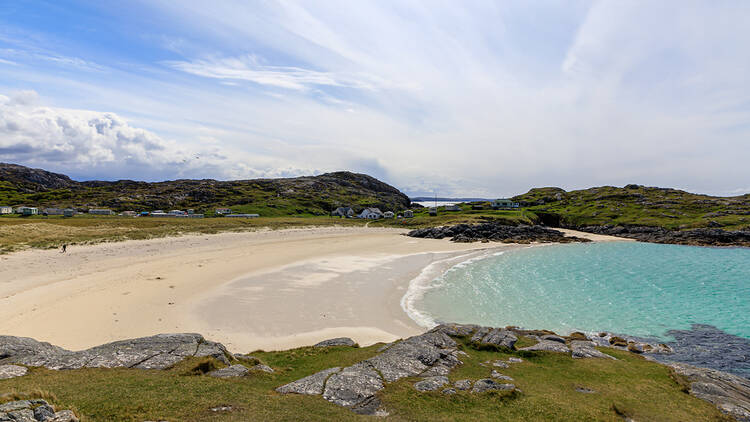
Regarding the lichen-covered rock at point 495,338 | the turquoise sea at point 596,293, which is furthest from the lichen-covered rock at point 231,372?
the turquoise sea at point 596,293

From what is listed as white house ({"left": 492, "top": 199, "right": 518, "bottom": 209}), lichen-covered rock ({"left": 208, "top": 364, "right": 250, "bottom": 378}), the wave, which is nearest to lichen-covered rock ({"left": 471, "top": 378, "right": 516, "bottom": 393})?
lichen-covered rock ({"left": 208, "top": 364, "right": 250, "bottom": 378})

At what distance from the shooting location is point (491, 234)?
94.6m

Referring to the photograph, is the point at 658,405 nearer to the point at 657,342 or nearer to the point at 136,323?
the point at 657,342

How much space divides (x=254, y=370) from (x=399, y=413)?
767 cm

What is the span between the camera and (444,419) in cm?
1123

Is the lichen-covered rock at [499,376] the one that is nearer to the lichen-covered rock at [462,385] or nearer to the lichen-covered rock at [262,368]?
the lichen-covered rock at [462,385]

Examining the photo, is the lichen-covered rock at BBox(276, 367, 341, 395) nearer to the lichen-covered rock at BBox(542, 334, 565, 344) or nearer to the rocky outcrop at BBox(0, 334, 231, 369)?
the rocky outcrop at BBox(0, 334, 231, 369)

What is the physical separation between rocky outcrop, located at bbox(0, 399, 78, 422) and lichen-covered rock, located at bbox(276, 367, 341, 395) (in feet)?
22.0

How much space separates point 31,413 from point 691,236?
439ft

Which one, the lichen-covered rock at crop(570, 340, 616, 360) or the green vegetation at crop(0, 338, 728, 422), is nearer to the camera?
the green vegetation at crop(0, 338, 728, 422)

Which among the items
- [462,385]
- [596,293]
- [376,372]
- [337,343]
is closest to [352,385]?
[376,372]

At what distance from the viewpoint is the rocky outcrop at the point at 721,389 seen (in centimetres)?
1268

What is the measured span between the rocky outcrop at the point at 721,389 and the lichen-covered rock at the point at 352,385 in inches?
558

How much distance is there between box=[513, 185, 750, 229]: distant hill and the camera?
109562 mm
